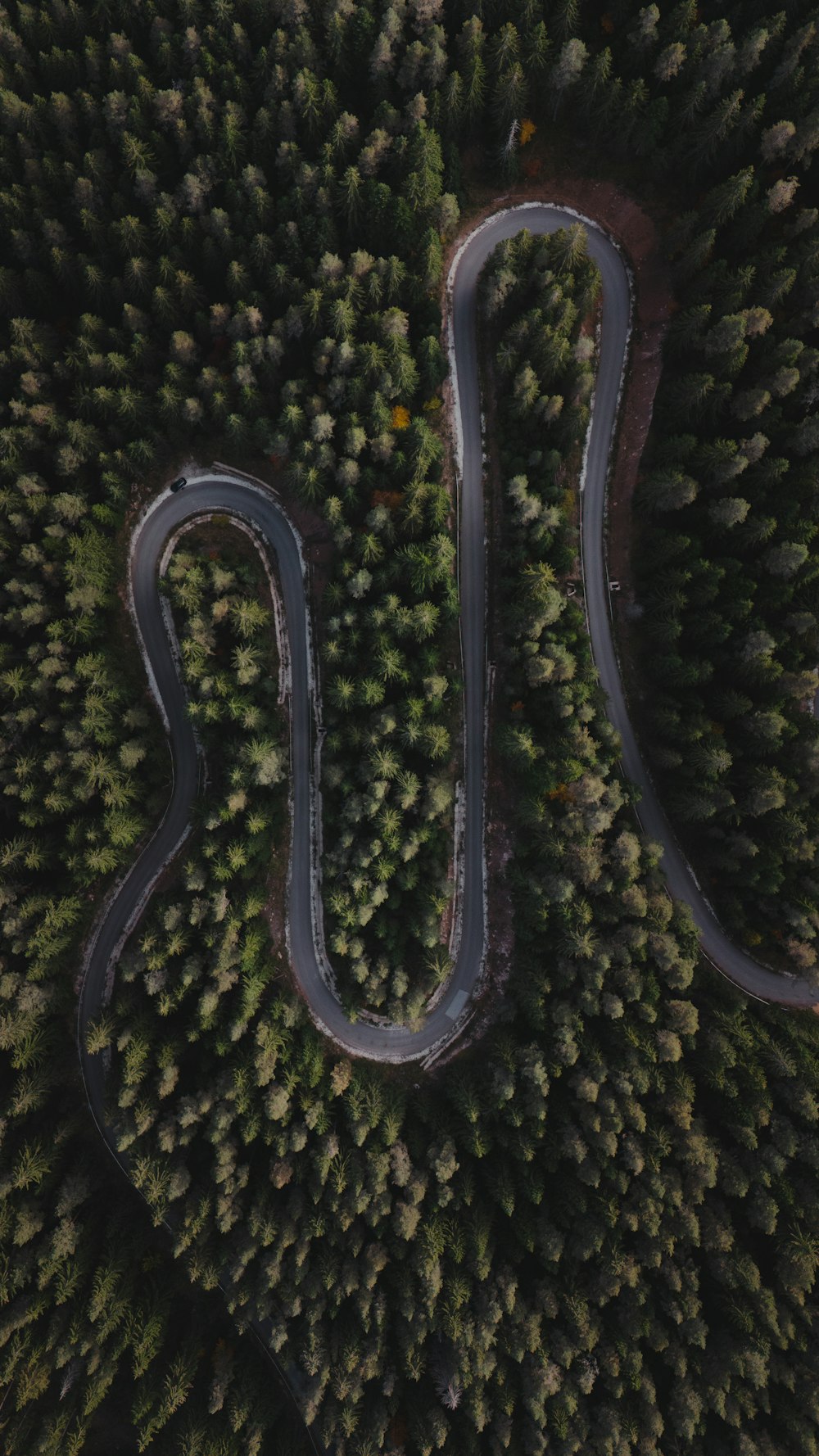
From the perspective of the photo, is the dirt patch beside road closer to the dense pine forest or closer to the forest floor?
the forest floor

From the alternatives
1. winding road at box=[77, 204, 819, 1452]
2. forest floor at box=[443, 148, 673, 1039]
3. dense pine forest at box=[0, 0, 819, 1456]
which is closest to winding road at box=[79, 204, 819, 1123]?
winding road at box=[77, 204, 819, 1452]

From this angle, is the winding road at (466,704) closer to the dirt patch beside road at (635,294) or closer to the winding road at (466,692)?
the winding road at (466,692)

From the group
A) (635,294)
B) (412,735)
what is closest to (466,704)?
(412,735)

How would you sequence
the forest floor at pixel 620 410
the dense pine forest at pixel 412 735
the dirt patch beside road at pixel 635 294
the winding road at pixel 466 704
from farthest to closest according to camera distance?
1. the winding road at pixel 466 704
2. the forest floor at pixel 620 410
3. the dirt patch beside road at pixel 635 294
4. the dense pine forest at pixel 412 735

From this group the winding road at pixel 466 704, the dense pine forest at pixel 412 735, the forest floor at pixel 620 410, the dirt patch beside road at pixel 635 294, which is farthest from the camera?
the winding road at pixel 466 704

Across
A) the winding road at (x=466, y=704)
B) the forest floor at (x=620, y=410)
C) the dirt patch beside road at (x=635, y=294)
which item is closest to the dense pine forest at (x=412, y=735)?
the forest floor at (x=620, y=410)

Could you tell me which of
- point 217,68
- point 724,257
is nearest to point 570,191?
point 724,257

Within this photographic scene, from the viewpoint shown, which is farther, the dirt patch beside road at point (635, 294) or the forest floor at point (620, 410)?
the forest floor at point (620, 410)

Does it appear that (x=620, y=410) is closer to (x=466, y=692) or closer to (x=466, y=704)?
(x=466, y=692)
